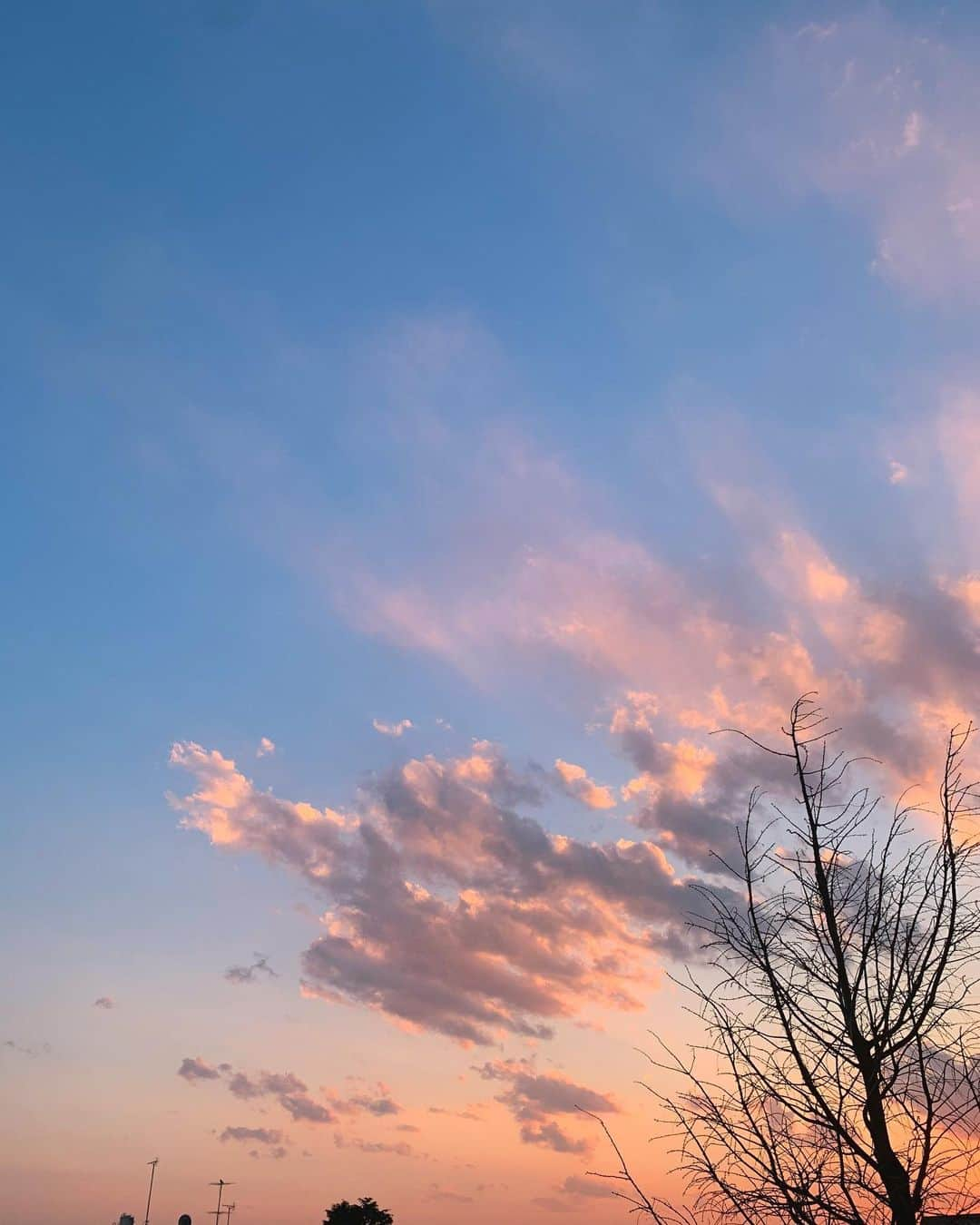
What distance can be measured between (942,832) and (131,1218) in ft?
535

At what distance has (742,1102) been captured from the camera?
839cm

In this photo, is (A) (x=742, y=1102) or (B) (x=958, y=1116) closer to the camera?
(B) (x=958, y=1116)

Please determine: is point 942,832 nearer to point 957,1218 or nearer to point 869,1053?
point 869,1053

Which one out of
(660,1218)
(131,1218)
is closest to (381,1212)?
(131,1218)

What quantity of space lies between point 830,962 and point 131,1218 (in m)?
162

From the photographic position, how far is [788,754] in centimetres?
977

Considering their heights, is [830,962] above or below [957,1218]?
above

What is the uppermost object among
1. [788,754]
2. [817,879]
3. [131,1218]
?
[788,754]

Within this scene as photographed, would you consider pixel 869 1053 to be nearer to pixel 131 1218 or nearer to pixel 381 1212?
pixel 381 1212

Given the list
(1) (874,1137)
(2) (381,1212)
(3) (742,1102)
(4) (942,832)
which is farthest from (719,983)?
(2) (381,1212)

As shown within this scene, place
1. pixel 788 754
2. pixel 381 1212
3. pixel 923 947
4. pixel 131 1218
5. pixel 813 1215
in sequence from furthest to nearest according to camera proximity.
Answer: pixel 131 1218 < pixel 381 1212 < pixel 788 754 < pixel 923 947 < pixel 813 1215

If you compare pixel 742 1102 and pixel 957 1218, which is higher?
pixel 742 1102

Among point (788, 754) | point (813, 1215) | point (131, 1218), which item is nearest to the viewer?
point (813, 1215)

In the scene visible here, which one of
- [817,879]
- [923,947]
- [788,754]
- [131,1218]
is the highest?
[788,754]
